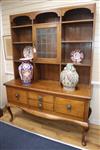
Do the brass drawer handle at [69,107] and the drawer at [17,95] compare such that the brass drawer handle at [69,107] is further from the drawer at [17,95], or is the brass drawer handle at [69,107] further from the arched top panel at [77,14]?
the arched top panel at [77,14]

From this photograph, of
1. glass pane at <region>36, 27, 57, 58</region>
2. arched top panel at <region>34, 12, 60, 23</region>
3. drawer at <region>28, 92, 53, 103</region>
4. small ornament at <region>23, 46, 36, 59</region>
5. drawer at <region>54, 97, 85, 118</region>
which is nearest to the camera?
drawer at <region>54, 97, 85, 118</region>

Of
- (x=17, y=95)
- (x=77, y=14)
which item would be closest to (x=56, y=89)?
(x=17, y=95)

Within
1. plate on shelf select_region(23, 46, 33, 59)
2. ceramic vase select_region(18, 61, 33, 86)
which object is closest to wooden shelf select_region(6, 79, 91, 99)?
ceramic vase select_region(18, 61, 33, 86)

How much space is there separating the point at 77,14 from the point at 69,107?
4.60 ft

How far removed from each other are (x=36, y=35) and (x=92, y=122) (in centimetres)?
180

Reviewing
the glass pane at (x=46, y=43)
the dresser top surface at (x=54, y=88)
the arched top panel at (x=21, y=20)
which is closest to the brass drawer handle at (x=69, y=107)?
the dresser top surface at (x=54, y=88)

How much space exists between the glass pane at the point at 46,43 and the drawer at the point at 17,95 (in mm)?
685

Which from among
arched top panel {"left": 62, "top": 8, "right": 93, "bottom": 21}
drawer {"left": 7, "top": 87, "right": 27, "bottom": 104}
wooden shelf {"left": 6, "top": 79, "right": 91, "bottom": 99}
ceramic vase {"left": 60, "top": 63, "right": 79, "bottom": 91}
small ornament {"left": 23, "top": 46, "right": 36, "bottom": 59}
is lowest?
drawer {"left": 7, "top": 87, "right": 27, "bottom": 104}

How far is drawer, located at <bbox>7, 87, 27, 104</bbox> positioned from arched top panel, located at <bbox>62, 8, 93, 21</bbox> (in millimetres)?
1335

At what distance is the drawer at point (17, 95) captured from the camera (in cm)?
214

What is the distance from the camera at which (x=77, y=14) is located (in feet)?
6.64

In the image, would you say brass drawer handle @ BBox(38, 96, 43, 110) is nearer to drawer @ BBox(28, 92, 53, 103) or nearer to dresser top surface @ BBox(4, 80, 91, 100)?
drawer @ BBox(28, 92, 53, 103)

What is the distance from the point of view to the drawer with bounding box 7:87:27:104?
2.14m

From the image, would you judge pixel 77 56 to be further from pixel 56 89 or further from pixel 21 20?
pixel 21 20
